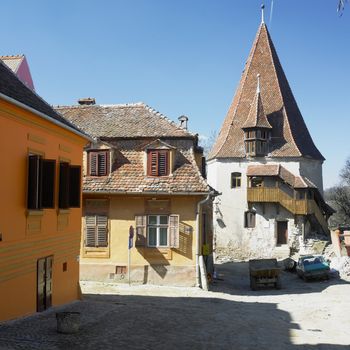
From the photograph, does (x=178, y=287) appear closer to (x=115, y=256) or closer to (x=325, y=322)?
(x=115, y=256)

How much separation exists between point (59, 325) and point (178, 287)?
37.6ft

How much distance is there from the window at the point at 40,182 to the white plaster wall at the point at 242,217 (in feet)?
91.9

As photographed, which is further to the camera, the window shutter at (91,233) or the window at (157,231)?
the window shutter at (91,233)

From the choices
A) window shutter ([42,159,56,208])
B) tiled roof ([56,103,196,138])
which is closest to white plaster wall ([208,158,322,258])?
tiled roof ([56,103,196,138])

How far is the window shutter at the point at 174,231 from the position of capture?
21062 millimetres

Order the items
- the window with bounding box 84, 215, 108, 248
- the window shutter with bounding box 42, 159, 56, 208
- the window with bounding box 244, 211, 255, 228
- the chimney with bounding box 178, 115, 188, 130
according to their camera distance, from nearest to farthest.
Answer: the window shutter with bounding box 42, 159, 56, 208
the window with bounding box 84, 215, 108, 248
the chimney with bounding box 178, 115, 188, 130
the window with bounding box 244, 211, 255, 228

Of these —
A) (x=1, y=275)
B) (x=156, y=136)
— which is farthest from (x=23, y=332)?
(x=156, y=136)

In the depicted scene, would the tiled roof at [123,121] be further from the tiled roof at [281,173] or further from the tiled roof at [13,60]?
the tiled roof at [281,173]

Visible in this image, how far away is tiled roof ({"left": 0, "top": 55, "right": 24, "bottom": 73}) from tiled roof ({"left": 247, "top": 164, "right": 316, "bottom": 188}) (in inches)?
875

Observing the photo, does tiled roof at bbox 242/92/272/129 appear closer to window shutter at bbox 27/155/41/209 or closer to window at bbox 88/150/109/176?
window at bbox 88/150/109/176

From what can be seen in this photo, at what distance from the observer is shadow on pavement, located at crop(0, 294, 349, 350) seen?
964 cm

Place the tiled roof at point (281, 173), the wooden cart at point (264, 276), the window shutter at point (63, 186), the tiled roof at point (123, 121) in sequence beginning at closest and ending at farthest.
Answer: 1. the window shutter at point (63, 186)
2. the tiled roof at point (123, 121)
3. the wooden cart at point (264, 276)
4. the tiled roof at point (281, 173)

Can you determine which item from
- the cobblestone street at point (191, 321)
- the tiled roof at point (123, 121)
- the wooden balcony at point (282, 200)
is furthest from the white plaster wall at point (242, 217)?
the tiled roof at point (123, 121)

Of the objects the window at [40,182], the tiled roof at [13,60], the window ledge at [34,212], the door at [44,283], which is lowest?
the door at [44,283]
